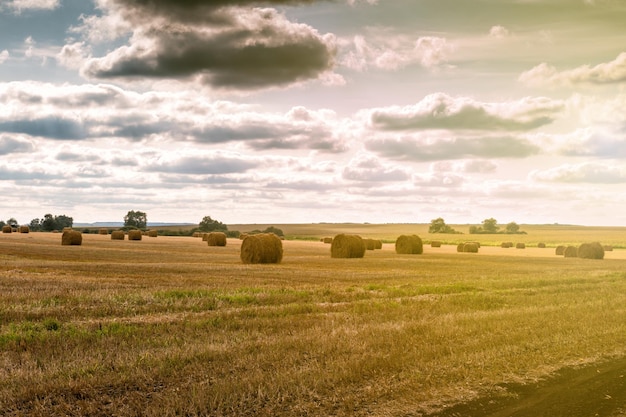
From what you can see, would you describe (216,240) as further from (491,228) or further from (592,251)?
(491,228)

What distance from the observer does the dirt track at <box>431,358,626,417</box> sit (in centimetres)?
827

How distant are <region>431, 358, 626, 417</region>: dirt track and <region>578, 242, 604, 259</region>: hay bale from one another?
1817 inches

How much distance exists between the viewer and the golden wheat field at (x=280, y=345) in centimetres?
847

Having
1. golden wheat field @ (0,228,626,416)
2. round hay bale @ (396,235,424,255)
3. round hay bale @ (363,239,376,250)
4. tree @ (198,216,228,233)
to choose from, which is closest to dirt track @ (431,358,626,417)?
golden wheat field @ (0,228,626,416)

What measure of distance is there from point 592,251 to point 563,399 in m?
48.8

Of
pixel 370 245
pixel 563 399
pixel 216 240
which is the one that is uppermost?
pixel 216 240

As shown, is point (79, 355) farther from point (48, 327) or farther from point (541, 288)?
point (541, 288)

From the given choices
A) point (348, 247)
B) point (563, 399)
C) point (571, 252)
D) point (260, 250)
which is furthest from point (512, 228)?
point (563, 399)

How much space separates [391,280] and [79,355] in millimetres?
17603

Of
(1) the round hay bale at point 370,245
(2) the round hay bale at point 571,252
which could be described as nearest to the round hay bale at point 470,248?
(2) the round hay bale at point 571,252

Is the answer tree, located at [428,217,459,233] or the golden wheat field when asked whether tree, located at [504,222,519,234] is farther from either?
the golden wheat field

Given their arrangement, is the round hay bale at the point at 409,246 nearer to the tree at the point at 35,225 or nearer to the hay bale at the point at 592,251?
the hay bale at the point at 592,251

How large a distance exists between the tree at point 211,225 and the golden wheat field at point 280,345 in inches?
3845

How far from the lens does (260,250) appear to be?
3819cm
